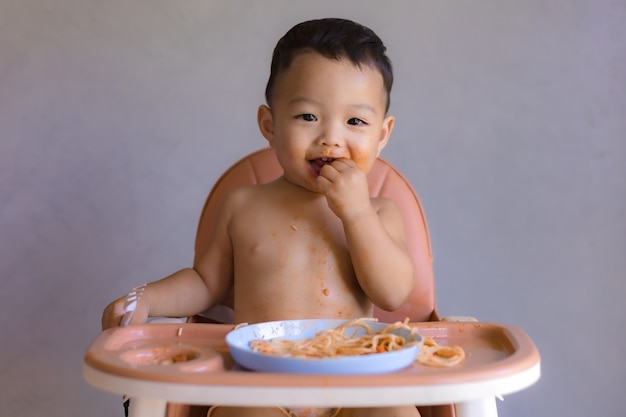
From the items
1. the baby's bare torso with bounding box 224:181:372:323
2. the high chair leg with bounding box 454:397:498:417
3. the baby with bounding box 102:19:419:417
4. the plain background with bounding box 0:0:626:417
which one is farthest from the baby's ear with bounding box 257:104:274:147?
the high chair leg with bounding box 454:397:498:417

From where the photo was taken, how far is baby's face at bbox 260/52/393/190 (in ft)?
4.00

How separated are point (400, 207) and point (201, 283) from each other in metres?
0.40

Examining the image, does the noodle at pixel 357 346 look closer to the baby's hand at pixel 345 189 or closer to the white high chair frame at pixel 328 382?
the white high chair frame at pixel 328 382

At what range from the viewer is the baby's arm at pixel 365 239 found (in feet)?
3.89

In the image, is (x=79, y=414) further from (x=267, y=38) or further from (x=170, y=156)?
(x=267, y=38)

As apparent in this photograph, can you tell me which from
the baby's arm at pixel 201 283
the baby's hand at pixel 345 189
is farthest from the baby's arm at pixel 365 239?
the baby's arm at pixel 201 283

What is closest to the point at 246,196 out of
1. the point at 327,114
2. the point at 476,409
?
the point at 327,114

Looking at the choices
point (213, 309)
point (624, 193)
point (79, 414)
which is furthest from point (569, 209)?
point (79, 414)

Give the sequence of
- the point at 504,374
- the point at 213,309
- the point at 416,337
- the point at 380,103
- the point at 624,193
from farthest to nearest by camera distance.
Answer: the point at 624,193, the point at 213,309, the point at 380,103, the point at 416,337, the point at 504,374

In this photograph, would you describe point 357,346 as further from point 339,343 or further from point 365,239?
point 365,239

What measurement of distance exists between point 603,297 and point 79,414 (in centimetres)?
132

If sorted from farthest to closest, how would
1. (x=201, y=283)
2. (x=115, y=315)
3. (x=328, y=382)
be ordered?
(x=201, y=283)
(x=115, y=315)
(x=328, y=382)

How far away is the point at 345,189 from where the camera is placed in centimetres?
118

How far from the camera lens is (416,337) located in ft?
3.07
